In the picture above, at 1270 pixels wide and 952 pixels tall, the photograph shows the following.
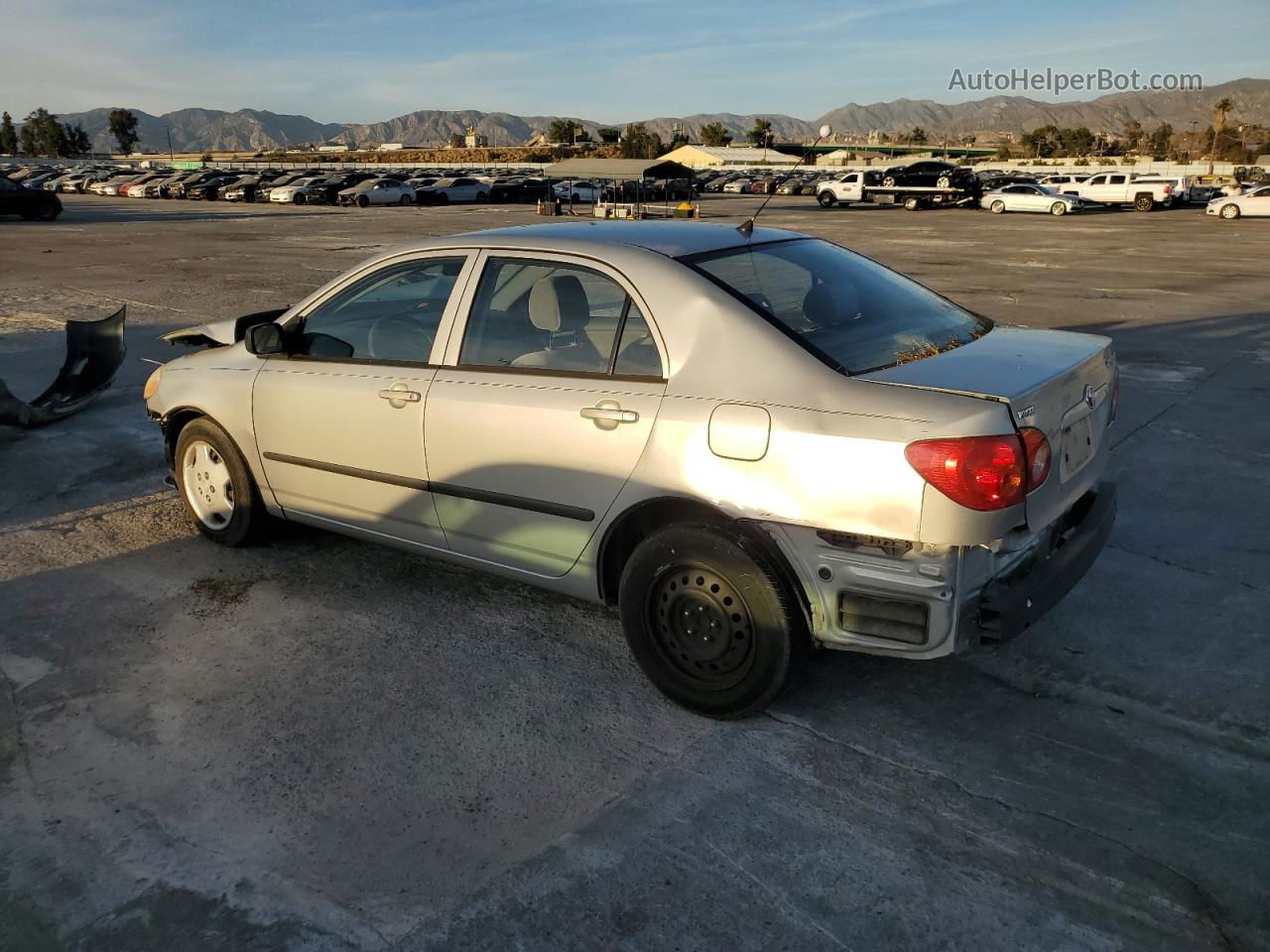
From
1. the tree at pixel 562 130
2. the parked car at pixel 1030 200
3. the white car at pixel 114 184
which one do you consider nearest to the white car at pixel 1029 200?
the parked car at pixel 1030 200

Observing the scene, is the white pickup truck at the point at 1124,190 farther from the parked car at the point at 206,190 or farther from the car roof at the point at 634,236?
the parked car at the point at 206,190

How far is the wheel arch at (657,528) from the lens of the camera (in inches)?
121

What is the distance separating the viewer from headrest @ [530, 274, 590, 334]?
373 centimetres

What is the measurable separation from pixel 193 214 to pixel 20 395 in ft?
118

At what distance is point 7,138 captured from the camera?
425 ft

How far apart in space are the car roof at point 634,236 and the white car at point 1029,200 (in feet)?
137

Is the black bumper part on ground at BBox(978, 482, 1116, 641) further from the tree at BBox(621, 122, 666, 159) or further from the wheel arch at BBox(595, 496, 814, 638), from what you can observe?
the tree at BBox(621, 122, 666, 159)

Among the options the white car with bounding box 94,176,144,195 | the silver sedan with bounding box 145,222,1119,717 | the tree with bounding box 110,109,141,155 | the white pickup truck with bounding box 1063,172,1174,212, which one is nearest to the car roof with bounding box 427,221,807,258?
the silver sedan with bounding box 145,222,1119,717

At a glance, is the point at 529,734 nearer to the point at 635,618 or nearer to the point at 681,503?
the point at 635,618

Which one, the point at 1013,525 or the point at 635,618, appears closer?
the point at 1013,525

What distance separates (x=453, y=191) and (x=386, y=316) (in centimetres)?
5026

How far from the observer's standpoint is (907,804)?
290 cm

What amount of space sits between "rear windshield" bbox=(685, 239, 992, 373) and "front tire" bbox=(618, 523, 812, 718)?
0.73 m

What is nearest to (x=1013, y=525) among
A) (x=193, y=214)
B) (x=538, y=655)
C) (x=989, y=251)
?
(x=538, y=655)
